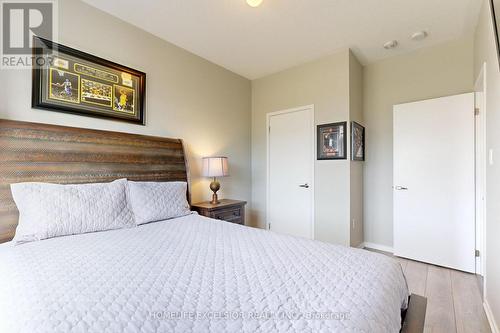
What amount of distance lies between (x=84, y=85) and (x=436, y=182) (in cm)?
387

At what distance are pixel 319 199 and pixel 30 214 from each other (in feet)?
9.64

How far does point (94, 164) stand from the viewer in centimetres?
205

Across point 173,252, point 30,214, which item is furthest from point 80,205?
point 173,252

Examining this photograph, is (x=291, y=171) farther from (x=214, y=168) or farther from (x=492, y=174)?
(x=492, y=174)

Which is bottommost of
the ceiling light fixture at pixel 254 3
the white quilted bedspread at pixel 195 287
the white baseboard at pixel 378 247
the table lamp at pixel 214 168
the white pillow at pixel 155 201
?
the white baseboard at pixel 378 247

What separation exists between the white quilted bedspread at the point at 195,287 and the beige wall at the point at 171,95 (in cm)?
119

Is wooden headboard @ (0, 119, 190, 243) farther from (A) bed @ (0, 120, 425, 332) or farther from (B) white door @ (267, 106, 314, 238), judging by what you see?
(B) white door @ (267, 106, 314, 238)

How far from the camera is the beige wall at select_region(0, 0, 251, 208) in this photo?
6.44ft

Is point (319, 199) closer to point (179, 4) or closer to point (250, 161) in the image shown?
point (250, 161)

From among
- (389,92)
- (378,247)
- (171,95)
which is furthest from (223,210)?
(389,92)

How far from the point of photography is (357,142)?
10.4ft

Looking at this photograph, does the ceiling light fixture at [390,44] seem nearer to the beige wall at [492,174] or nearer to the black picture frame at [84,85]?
the beige wall at [492,174]

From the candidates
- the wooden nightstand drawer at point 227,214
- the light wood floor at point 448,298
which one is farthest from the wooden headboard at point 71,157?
the light wood floor at point 448,298

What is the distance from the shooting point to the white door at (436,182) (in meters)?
2.64
